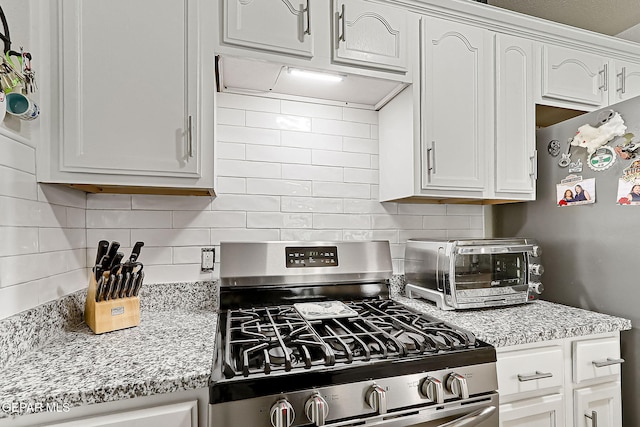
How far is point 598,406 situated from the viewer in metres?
1.32

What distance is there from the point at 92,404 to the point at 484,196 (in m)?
1.66

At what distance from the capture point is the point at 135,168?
119 cm

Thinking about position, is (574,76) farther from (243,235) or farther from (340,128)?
(243,235)

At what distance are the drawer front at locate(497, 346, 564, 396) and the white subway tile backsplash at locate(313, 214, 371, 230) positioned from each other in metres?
0.88

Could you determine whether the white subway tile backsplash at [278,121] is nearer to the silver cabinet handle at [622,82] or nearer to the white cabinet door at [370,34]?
the white cabinet door at [370,34]

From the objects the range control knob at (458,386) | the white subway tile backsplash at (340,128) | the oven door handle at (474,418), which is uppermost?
the white subway tile backsplash at (340,128)

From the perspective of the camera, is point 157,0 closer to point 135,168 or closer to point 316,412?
point 135,168

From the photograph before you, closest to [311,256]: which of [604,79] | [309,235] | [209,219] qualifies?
[309,235]

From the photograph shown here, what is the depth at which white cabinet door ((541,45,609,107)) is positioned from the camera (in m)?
1.75

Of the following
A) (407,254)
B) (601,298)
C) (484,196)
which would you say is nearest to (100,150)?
(407,254)

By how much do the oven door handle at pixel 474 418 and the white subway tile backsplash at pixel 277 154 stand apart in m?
1.24

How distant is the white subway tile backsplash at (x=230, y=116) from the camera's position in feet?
5.35

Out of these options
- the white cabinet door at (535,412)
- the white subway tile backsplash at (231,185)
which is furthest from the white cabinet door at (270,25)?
the white cabinet door at (535,412)

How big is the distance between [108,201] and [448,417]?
4.99 feet
